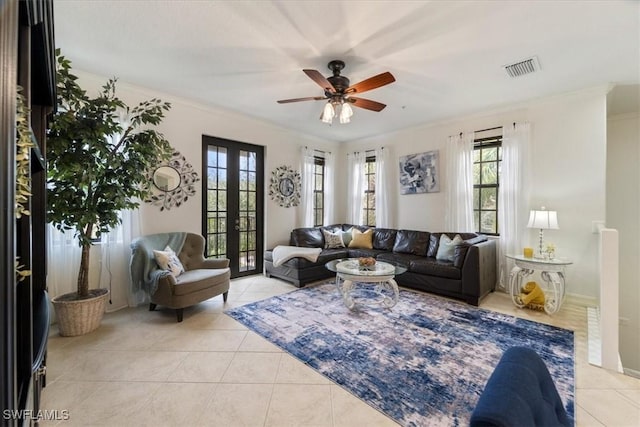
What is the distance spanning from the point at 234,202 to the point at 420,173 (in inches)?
132

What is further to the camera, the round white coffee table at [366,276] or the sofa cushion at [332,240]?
the sofa cushion at [332,240]

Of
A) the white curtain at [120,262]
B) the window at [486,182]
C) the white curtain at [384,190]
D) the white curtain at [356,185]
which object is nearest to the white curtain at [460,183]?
the window at [486,182]

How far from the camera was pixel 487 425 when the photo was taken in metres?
0.53

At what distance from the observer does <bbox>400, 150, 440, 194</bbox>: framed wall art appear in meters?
4.81

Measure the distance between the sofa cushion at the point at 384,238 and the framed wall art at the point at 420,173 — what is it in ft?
2.72

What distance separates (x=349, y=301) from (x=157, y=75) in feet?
11.4

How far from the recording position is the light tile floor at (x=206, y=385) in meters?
1.66

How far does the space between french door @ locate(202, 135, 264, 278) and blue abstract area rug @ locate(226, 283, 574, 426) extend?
1389 mm

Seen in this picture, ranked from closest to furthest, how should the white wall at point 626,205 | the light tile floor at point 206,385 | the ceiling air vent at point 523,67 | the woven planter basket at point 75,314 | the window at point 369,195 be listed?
the light tile floor at point 206,385
the woven planter basket at point 75,314
the ceiling air vent at point 523,67
the white wall at point 626,205
the window at point 369,195

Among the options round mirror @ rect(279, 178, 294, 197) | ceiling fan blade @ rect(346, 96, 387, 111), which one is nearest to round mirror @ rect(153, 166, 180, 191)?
round mirror @ rect(279, 178, 294, 197)

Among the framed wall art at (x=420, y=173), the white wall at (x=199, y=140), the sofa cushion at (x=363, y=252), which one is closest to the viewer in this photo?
the white wall at (x=199, y=140)

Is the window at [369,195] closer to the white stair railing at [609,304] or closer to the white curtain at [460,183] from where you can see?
the white curtain at [460,183]

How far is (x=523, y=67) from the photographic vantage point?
2902mm

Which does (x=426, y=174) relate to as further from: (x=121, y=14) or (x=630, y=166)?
(x=121, y=14)
